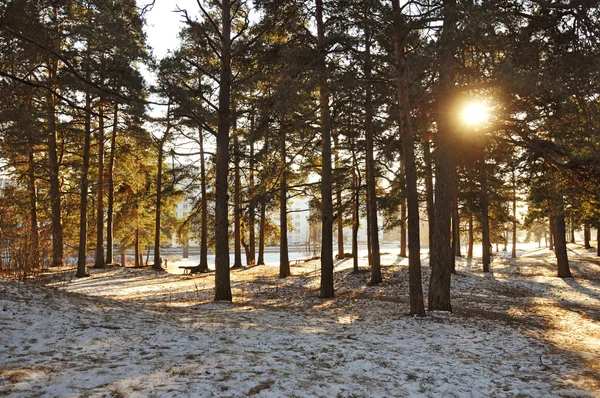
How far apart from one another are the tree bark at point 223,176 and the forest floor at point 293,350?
2.50ft

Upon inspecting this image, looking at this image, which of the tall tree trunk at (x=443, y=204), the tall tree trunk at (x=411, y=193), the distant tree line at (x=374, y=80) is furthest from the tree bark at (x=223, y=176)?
the tall tree trunk at (x=443, y=204)

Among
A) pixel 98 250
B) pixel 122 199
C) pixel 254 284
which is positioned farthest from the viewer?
pixel 122 199

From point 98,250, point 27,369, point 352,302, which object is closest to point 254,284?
point 352,302

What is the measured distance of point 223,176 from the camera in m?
10.5

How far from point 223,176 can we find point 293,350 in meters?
6.28

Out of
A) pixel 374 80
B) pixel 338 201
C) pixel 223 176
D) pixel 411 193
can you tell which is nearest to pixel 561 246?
pixel 338 201

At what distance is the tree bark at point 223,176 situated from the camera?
412 inches

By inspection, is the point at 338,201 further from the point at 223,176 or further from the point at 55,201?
the point at 55,201

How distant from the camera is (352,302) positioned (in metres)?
11.3

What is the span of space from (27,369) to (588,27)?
36.7ft

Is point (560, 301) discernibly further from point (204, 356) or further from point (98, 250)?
point (98, 250)

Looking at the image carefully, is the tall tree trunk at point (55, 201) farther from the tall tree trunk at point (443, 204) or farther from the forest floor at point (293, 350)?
the tall tree trunk at point (443, 204)

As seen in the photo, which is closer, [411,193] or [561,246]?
[411,193]

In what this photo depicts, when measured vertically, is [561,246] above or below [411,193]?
below
